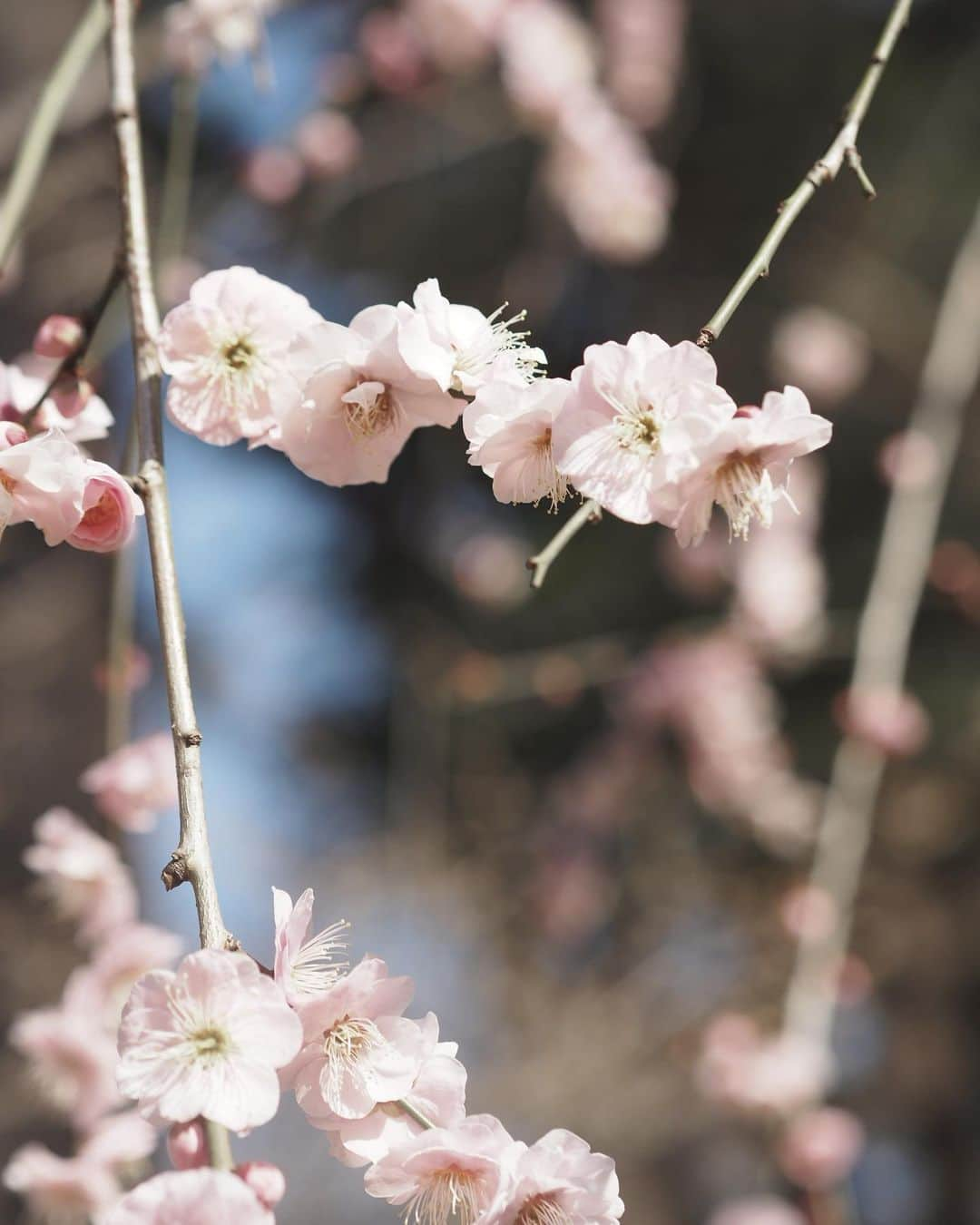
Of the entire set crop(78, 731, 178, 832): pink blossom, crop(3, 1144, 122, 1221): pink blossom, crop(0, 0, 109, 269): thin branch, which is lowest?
crop(3, 1144, 122, 1221): pink blossom

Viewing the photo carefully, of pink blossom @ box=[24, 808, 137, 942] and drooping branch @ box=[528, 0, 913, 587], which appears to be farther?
pink blossom @ box=[24, 808, 137, 942]

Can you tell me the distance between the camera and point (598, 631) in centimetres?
385

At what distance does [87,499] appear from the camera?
69cm

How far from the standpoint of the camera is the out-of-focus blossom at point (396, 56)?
256cm

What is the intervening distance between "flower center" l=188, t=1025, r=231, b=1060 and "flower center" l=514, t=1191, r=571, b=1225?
184 mm

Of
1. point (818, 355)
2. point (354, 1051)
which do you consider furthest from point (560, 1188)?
point (818, 355)

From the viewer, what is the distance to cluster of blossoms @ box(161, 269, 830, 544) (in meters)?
0.69

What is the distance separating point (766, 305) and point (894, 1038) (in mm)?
2135

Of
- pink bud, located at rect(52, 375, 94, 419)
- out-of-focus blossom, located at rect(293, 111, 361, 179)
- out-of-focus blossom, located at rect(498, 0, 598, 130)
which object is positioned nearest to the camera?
pink bud, located at rect(52, 375, 94, 419)

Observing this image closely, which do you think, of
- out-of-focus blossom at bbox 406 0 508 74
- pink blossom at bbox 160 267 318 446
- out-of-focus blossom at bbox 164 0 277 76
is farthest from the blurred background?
pink blossom at bbox 160 267 318 446

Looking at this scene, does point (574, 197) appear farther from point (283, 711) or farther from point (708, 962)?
point (283, 711)

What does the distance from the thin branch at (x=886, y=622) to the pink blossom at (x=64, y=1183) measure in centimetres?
104

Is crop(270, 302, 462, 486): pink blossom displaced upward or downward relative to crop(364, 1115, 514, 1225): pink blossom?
upward

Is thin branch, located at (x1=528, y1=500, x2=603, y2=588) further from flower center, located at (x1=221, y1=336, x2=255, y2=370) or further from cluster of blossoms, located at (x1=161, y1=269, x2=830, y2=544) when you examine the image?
flower center, located at (x1=221, y1=336, x2=255, y2=370)
